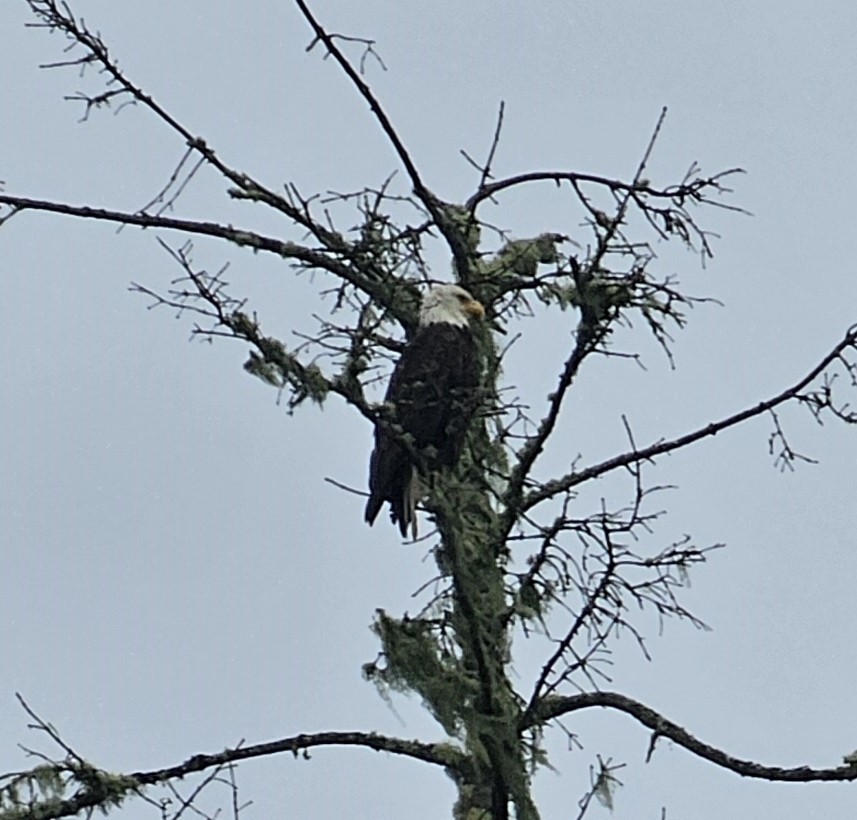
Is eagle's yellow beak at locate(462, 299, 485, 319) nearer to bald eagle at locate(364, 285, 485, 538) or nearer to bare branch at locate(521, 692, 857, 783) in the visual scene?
bald eagle at locate(364, 285, 485, 538)

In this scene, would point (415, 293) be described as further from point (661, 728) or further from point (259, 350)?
point (661, 728)

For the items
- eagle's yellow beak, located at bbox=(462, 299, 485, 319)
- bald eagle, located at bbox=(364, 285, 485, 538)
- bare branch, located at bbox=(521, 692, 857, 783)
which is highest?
eagle's yellow beak, located at bbox=(462, 299, 485, 319)

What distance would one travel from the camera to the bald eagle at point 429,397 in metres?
6.66

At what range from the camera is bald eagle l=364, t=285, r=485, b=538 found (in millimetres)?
6656

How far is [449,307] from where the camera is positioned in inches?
267

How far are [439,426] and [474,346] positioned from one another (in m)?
0.35

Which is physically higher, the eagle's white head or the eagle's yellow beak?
the eagle's yellow beak

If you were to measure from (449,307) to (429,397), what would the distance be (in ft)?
1.15

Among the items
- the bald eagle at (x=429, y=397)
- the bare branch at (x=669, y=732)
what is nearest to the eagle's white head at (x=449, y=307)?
the bald eagle at (x=429, y=397)

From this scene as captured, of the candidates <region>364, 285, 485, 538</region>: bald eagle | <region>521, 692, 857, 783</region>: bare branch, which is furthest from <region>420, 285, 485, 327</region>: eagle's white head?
<region>521, 692, 857, 783</region>: bare branch

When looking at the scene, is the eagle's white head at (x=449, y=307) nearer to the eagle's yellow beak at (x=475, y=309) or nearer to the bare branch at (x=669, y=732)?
the eagle's yellow beak at (x=475, y=309)

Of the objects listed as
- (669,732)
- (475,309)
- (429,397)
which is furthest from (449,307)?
(669,732)

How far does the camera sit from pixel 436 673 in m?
5.44

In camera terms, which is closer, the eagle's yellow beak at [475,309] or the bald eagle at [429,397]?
the bald eagle at [429,397]
